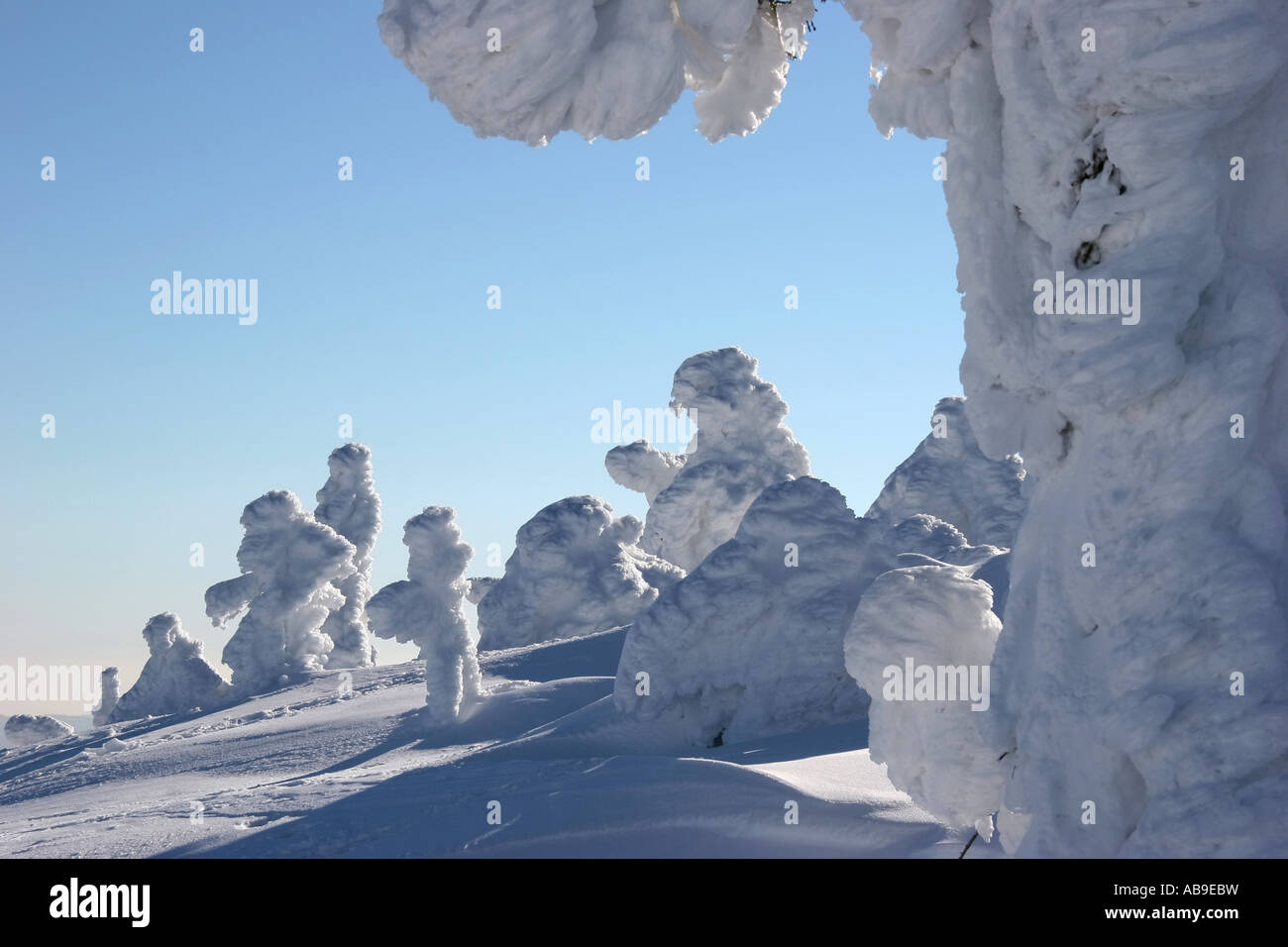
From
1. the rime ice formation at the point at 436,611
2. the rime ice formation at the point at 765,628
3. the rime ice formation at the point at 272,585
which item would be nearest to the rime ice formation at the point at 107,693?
the rime ice formation at the point at 272,585

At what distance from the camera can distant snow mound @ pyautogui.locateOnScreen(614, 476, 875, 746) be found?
12805 mm

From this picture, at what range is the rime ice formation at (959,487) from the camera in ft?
81.0

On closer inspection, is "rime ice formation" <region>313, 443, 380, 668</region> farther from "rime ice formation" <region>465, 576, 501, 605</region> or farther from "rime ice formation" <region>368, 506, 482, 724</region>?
"rime ice formation" <region>368, 506, 482, 724</region>

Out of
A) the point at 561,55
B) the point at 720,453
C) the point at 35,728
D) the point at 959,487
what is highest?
the point at 561,55

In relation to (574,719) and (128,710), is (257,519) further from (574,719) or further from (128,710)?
(574,719)

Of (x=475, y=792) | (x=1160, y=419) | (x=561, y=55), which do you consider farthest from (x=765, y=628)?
(x=1160, y=419)

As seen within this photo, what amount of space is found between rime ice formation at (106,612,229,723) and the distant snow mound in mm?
12750

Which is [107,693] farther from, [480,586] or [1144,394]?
[1144,394]

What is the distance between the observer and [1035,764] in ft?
17.4

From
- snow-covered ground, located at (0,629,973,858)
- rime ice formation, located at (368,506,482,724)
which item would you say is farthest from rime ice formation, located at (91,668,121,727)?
rime ice formation, located at (368,506,482,724)

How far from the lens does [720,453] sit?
27500mm

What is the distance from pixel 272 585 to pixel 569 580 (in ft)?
18.8
